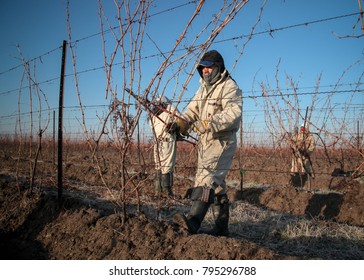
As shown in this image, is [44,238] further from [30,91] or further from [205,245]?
[30,91]

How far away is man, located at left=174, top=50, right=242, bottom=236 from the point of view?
2402 mm

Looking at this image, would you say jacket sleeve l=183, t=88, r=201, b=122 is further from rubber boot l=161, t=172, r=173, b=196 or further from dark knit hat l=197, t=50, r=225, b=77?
rubber boot l=161, t=172, r=173, b=196

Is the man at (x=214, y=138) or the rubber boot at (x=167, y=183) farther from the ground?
the man at (x=214, y=138)

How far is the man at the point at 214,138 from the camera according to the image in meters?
2.40

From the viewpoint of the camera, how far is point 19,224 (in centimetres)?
301

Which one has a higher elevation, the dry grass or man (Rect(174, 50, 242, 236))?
man (Rect(174, 50, 242, 236))

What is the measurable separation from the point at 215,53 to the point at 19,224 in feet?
8.54

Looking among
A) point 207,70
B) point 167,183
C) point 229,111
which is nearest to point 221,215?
point 229,111

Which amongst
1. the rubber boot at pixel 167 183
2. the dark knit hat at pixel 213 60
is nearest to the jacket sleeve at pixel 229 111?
the dark knit hat at pixel 213 60

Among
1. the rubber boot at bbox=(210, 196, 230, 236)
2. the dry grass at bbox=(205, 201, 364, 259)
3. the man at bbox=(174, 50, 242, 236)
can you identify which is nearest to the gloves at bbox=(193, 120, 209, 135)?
the man at bbox=(174, 50, 242, 236)

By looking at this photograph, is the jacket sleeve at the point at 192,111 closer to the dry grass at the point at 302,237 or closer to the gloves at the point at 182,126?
the gloves at the point at 182,126

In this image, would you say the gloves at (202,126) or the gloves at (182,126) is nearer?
the gloves at (202,126)

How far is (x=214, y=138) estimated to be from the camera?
2551 millimetres

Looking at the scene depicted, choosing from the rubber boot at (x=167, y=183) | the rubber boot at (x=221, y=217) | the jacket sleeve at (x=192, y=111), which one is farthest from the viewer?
the rubber boot at (x=167, y=183)
